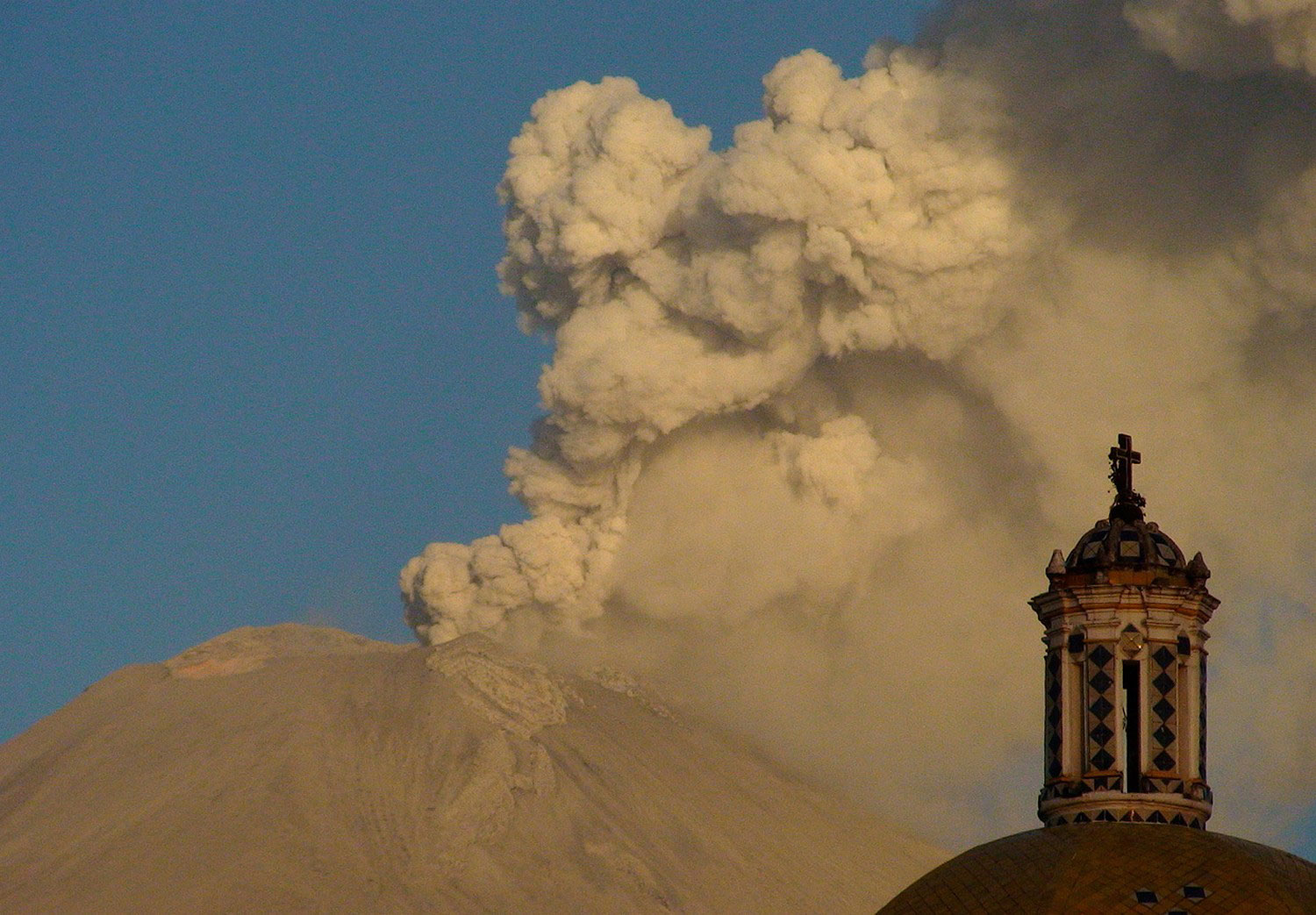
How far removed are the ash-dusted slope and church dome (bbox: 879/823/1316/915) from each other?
99.7 m

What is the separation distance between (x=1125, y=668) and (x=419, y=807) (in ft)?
361

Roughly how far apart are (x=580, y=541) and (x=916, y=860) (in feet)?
94.1

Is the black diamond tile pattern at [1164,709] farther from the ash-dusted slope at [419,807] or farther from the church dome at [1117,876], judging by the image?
the ash-dusted slope at [419,807]

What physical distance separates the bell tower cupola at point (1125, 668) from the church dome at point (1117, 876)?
1.13 ft

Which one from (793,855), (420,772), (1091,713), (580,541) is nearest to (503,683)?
(420,772)

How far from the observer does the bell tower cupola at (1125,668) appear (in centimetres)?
1495

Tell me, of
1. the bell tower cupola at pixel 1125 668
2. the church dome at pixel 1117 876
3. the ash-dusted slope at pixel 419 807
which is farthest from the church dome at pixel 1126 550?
the ash-dusted slope at pixel 419 807

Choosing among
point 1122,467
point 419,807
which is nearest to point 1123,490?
point 1122,467

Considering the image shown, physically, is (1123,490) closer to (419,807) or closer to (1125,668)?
(1125,668)

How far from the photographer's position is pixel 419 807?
405ft

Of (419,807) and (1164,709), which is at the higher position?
(419,807)

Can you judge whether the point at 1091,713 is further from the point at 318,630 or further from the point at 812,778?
the point at 318,630

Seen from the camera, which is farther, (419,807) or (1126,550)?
(419,807)

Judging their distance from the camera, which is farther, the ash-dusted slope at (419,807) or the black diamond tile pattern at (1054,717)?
the ash-dusted slope at (419,807)
